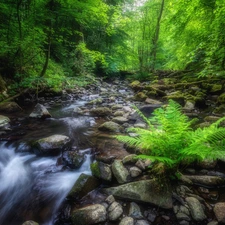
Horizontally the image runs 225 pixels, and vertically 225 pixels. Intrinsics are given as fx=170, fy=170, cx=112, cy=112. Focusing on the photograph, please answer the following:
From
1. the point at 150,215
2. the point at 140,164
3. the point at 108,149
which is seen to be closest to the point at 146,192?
the point at 150,215

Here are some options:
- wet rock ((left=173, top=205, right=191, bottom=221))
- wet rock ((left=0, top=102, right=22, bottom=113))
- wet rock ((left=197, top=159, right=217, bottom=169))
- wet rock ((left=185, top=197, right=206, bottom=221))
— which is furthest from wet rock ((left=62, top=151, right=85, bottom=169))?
wet rock ((left=0, top=102, right=22, bottom=113))

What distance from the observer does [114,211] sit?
2.12 meters

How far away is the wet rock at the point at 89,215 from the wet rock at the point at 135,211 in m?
0.32

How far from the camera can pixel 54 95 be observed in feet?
28.8

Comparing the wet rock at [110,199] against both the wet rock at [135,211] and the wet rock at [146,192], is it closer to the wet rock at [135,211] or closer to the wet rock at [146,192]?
the wet rock at [146,192]

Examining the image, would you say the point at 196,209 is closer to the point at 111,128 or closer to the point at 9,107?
the point at 111,128

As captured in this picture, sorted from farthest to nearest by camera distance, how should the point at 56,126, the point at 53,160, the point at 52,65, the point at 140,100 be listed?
the point at 52,65, the point at 140,100, the point at 56,126, the point at 53,160

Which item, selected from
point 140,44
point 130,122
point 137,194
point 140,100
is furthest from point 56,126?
point 140,44

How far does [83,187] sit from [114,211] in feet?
2.07

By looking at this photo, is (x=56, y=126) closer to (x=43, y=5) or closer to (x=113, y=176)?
(x=113, y=176)

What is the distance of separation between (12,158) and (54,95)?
5509 mm

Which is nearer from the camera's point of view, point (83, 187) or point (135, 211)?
point (135, 211)

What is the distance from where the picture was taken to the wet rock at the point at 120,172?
8.41 feet

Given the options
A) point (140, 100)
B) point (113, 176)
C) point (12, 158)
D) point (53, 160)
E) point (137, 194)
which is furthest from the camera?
point (140, 100)
